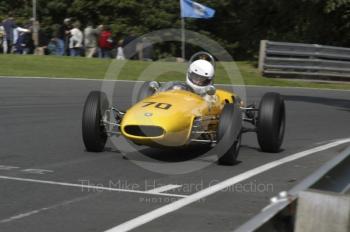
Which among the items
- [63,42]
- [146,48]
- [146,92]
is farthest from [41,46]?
[146,92]

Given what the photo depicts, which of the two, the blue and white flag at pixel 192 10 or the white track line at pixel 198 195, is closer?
the white track line at pixel 198 195

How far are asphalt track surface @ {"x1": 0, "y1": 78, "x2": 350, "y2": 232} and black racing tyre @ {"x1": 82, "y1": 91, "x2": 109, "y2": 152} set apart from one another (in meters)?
0.15

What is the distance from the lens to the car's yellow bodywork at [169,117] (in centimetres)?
863

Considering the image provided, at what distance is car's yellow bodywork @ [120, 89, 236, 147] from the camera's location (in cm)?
863

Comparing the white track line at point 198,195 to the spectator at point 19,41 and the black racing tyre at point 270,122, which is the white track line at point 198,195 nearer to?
the black racing tyre at point 270,122

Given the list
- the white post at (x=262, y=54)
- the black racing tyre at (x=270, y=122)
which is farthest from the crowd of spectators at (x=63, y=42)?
the black racing tyre at (x=270, y=122)

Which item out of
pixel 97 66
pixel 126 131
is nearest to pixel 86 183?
pixel 126 131

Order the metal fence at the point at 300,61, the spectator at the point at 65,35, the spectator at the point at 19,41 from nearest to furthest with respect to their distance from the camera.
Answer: the metal fence at the point at 300,61
the spectator at the point at 19,41
the spectator at the point at 65,35

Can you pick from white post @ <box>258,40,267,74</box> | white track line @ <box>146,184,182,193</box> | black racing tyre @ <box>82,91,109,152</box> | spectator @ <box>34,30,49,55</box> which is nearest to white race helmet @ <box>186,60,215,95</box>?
black racing tyre @ <box>82,91,109,152</box>

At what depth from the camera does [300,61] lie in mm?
27344

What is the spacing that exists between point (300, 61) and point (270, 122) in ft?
59.0

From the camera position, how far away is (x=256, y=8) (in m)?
41.8

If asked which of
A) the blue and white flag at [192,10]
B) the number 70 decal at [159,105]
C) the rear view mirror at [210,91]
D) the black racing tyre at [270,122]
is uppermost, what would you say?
the blue and white flag at [192,10]

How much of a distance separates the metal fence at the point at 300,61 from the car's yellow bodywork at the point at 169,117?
58.9 ft
